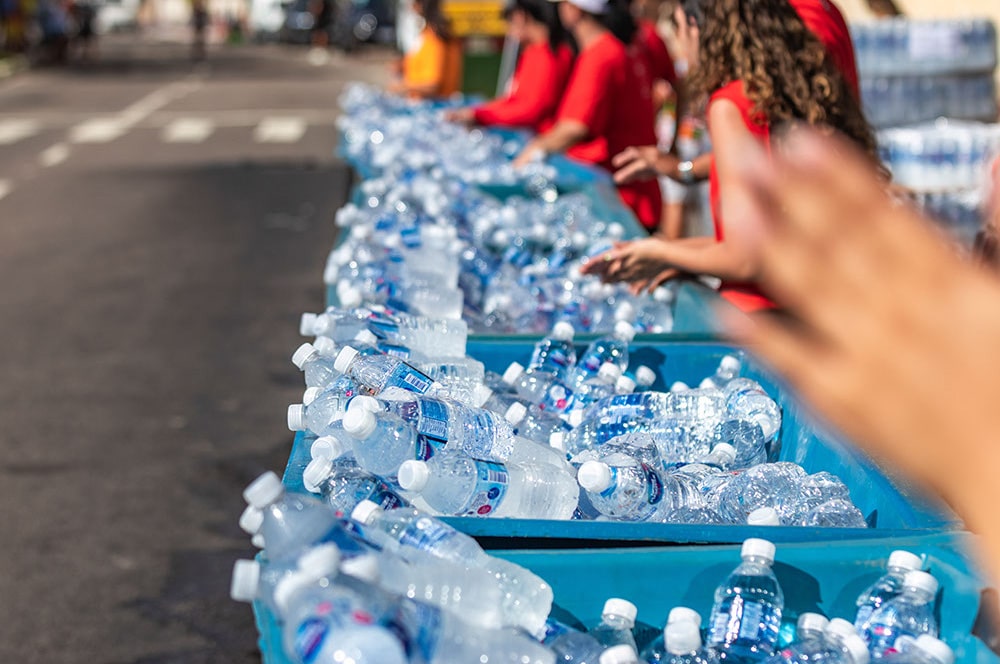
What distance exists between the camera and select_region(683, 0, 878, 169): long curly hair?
141 inches

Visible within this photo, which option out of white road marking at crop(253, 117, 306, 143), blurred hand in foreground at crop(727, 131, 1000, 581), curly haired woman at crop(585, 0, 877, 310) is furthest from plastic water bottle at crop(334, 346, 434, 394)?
white road marking at crop(253, 117, 306, 143)

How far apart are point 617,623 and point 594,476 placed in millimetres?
364

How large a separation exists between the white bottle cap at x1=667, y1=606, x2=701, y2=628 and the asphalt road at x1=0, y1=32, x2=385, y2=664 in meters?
2.40

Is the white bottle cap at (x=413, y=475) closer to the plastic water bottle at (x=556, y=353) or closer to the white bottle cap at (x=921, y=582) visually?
the white bottle cap at (x=921, y=582)

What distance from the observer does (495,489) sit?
255 centimetres

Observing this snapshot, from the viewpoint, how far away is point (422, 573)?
84.4 inches

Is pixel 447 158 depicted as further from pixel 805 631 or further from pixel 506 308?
pixel 805 631

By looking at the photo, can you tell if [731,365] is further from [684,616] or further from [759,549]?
[684,616]

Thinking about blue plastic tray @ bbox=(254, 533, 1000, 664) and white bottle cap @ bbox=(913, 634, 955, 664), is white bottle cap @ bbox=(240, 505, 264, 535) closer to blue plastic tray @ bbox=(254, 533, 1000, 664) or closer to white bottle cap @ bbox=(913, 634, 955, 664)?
blue plastic tray @ bbox=(254, 533, 1000, 664)

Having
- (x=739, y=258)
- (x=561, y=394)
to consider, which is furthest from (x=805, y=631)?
(x=739, y=258)

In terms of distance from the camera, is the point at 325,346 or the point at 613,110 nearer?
the point at 325,346

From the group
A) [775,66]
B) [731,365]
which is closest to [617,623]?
[731,365]

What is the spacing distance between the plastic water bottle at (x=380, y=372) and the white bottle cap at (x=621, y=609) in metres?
0.85

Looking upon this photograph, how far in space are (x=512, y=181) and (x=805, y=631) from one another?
4463mm
